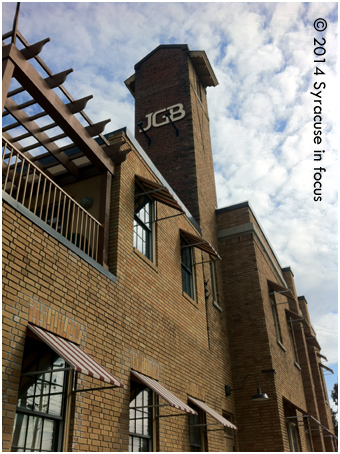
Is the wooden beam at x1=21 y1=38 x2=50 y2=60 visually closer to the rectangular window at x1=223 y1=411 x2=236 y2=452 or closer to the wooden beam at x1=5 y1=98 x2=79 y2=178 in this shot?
the wooden beam at x1=5 y1=98 x2=79 y2=178

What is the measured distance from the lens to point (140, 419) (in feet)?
24.4

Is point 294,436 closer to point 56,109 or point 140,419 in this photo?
point 140,419

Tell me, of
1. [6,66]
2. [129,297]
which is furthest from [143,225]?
[6,66]

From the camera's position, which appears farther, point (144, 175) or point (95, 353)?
point (144, 175)

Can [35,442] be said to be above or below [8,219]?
below

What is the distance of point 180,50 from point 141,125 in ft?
12.8

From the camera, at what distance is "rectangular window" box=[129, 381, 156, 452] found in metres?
7.14

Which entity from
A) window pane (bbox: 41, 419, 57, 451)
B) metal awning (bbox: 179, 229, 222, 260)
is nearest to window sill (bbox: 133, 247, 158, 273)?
metal awning (bbox: 179, 229, 222, 260)

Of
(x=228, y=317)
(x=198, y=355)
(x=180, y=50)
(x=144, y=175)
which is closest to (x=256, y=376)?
(x=228, y=317)

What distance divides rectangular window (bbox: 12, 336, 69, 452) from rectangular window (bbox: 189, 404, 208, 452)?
14.4 feet

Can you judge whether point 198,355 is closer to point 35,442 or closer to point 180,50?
point 35,442

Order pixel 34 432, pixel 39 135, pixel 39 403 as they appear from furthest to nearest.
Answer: pixel 39 135 → pixel 39 403 → pixel 34 432

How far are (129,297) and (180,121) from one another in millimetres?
10354

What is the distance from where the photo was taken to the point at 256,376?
12648 millimetres
